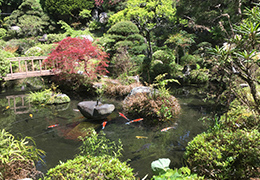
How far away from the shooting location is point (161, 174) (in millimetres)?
2000

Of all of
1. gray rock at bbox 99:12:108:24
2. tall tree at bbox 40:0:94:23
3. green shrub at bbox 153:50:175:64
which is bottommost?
green shrub at bbox 153:50:175:64

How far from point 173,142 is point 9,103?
6.90 metres

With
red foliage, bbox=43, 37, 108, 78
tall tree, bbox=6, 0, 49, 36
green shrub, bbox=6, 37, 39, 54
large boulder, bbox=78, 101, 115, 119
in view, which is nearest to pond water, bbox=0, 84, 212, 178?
large boulder, bbox=78, 101, 115, 119

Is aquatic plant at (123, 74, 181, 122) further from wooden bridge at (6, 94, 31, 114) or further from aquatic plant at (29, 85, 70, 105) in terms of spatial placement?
wooden bridge at (6, 94, 31, 114)

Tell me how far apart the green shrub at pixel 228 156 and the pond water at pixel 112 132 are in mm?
1059

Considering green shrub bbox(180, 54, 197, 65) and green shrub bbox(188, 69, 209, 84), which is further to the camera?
green shrub bbox(180, 54, 197, 65)

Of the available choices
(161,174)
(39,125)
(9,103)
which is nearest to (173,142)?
(161,174)

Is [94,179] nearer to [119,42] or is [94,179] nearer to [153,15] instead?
[119,42]

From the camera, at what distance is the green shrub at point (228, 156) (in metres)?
2.62

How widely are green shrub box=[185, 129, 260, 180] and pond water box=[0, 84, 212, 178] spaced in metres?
1.06

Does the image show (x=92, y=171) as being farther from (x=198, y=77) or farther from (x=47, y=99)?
(x=198, y=77)

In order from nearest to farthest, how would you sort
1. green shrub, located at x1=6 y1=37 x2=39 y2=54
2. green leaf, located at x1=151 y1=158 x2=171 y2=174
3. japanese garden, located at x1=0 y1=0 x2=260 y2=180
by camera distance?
green leaf, located at x1=151 y1=158 x2=171 y2=174 < japanese garden, located at x1=0 y1=0 x2=260 y2=180 < green shrub, located at x1=6 y1=37 x2=39 y2=54

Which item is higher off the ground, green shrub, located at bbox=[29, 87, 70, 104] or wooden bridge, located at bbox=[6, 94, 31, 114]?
green shrub, located at bbox=[29, 87, 70, 104]

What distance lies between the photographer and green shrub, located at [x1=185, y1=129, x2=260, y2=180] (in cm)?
262
